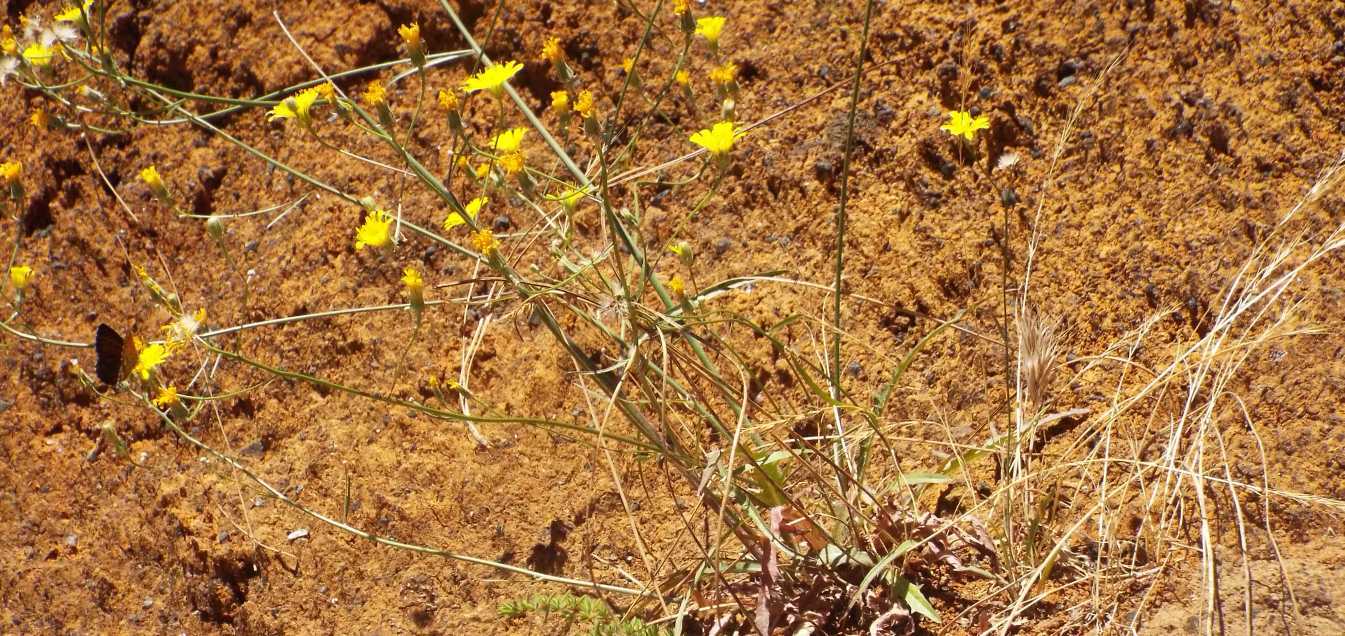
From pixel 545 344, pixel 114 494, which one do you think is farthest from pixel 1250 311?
pixel 114 494

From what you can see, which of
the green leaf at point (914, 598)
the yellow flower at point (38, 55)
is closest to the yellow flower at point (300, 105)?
→ the yellow flower at point (38, 55)

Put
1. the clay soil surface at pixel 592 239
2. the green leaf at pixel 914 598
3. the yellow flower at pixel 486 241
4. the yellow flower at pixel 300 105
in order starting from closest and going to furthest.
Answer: the yellow flower at pixel 486 241, the green leaf at pixel 914 598, the yellow flower at pixel 300 105, the clay soil surface at pixel 592 239

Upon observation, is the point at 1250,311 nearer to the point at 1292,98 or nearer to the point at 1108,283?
the point at 1108,283

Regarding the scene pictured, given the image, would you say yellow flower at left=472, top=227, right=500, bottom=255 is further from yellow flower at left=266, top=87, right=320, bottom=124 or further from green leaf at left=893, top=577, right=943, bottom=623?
green leaf at left=893, top=577, right=943, bottom=623

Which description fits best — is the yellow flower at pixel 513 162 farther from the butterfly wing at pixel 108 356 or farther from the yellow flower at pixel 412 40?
the butterfly wing at pixel 108 356

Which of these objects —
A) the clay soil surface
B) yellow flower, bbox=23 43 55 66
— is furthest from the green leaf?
yellow flower, bbox=23 43 55 66

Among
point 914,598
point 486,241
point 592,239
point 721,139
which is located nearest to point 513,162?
point 486,241

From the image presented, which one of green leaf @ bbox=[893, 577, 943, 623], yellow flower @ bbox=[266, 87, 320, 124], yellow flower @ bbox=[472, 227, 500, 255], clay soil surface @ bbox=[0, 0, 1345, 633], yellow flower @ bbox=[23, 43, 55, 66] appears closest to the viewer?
yellow flower @ bbox=[472, 227, 500, 255]

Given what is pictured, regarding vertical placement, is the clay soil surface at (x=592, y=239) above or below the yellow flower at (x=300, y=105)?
below

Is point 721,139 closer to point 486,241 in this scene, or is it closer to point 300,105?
point 486,241
